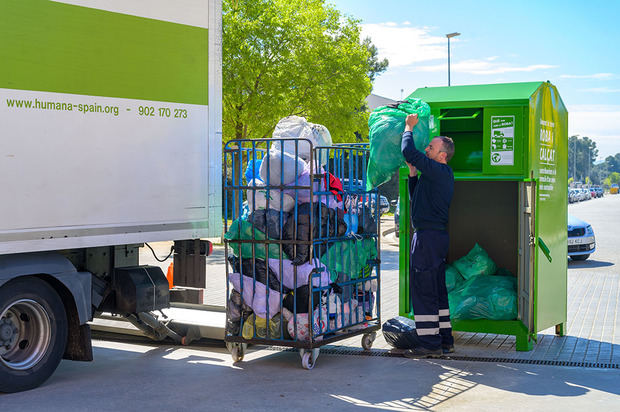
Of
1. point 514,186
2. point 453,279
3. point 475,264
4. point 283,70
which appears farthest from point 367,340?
point 283,70

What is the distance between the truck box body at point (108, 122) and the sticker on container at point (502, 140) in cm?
247

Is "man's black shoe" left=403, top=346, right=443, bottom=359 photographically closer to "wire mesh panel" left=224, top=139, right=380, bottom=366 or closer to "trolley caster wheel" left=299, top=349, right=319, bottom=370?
"wire mesh panel" left=224, top=139, right=380, bottom=366

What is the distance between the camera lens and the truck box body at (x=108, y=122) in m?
5.61

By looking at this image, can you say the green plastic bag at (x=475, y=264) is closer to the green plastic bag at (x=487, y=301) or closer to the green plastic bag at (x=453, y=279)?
the green plastic bag at (x=453, y=279)

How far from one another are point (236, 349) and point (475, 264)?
2.61 m

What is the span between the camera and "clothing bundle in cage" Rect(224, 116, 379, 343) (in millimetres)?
6582

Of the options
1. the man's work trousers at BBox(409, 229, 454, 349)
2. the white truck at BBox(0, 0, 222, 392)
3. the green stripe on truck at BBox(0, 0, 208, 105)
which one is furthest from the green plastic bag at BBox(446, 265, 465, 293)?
the green stripe on truck at BBox(0, 0, 208, 105)

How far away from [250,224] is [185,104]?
3.82 feet

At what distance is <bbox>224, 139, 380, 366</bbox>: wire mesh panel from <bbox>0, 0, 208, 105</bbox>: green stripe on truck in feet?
2.77

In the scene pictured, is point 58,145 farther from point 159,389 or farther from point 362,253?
point 362,253

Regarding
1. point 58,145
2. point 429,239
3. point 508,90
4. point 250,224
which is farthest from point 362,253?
point 58,145

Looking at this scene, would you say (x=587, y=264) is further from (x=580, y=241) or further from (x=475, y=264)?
(x=475, y=264)

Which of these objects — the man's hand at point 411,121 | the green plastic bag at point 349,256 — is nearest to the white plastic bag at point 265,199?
the green plastic bag at point 349,256

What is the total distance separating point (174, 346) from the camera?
7.70 meters
